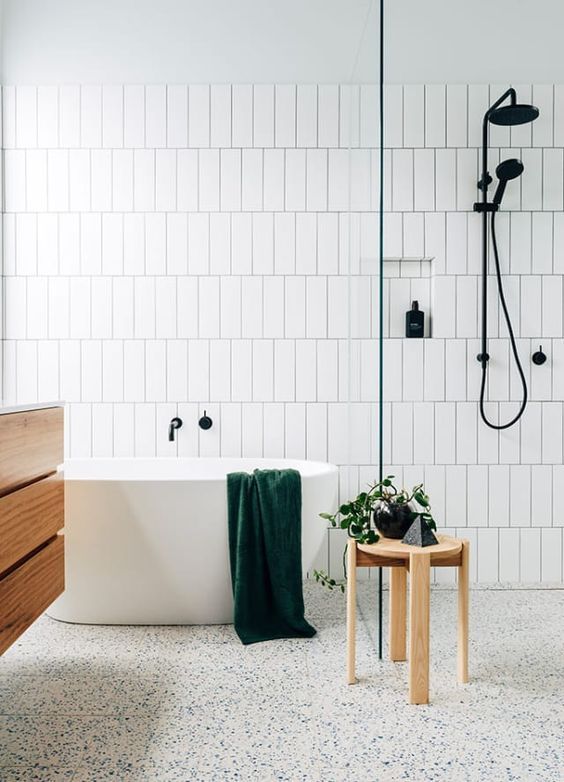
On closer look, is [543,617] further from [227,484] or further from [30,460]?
[30,460]

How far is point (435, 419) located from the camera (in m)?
3.18

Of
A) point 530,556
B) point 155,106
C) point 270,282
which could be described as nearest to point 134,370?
point 270,282

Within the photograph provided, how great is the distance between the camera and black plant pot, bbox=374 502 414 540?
7.16 ft

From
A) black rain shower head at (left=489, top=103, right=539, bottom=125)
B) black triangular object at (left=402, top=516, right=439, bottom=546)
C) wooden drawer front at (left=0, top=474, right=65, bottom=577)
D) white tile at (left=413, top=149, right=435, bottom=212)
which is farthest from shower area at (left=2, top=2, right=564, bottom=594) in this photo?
wooden drawer front at (left=0, top=474, right=65, bottom=577)

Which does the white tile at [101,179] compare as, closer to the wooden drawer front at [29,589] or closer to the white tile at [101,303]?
the white tile at [101,303]

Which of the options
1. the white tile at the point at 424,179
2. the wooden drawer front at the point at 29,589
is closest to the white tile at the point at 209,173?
the white tile at the point at 424,179

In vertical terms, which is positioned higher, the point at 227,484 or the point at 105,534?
the point at 227,484

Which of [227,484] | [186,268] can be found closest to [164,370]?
[186,268]

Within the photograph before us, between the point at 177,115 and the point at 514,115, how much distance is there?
5.18 feet

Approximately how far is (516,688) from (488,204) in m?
2.04

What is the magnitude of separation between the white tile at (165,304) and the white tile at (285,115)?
0.86 metres

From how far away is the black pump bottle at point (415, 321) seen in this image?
10.3ft

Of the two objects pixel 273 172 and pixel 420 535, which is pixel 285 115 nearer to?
pixel 273 172

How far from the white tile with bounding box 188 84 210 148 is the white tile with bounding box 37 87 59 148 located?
2.13 ft
